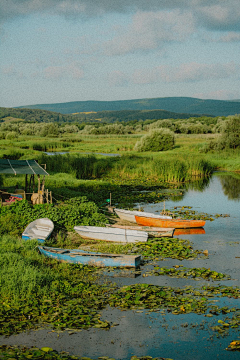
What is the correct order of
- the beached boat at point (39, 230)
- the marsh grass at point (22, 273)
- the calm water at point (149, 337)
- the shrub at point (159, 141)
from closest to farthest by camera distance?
1. the calm water at point (149, 337)
2. the marsh grass at point (22, 273)
3. the beached boat at point (39, 230)
4. the shrub at point (159, 141)

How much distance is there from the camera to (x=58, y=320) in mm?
9375

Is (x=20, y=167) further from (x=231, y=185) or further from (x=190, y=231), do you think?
(x=231, y=185)

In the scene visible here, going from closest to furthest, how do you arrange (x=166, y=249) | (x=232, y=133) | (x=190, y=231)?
(x=166, y=249), (x=190, y=231), (x=232, y=133)

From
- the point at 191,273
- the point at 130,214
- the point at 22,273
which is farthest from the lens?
the point at 130,214

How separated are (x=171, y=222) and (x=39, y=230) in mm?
6325

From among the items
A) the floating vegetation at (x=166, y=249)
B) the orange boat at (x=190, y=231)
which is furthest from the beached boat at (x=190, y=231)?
the floating vegetation at (x=166, y=249)

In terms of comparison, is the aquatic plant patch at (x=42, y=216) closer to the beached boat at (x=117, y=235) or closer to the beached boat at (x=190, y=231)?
the beached boat at (x=117, y=235)

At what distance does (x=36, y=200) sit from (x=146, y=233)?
19.9 feet

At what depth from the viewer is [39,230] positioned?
16.2m

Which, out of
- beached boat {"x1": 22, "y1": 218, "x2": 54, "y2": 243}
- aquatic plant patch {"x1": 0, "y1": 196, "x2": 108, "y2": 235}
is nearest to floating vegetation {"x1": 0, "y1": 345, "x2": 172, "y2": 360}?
beached boat {"x1": 22, "y1": 218, "x2": 54, "y2": 243}

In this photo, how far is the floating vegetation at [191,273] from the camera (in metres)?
12.6

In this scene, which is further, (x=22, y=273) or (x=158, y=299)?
(x=22, y=273)

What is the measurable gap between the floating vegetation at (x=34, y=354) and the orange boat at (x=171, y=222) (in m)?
10.9

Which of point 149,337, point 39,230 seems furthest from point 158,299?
point 39,230
